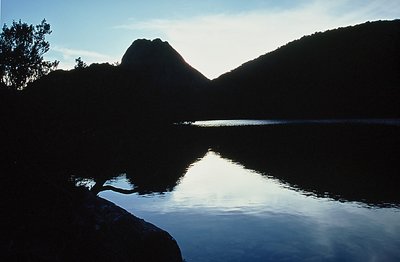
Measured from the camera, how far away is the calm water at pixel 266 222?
84.6ft

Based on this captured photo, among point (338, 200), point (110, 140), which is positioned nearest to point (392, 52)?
point (338, 200)

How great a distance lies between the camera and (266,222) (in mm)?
34969

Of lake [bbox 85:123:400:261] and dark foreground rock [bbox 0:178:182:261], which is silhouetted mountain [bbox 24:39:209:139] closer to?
dark foreground rock [bbox 0:178:182:261]

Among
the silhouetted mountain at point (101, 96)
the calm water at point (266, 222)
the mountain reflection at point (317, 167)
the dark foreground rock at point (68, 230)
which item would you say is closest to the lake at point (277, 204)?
the calm water at point (266, 222)

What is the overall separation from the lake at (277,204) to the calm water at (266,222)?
0.09 metres

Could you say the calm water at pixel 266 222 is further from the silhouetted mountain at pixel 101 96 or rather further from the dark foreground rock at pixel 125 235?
the silhouetted mountain at pixel 101 96

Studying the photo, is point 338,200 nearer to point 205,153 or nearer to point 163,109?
→ point 163,109

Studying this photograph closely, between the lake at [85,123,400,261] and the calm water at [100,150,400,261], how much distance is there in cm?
9

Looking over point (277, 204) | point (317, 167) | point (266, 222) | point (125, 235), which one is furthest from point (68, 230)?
point (317, 167)

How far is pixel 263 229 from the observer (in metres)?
32.4

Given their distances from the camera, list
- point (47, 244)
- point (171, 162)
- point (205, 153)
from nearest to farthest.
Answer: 1. point (47, 244)
2. point (171, 162)
3. point (205, 153)

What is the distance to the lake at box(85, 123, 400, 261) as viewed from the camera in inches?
1056

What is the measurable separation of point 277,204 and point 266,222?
8.42 metres

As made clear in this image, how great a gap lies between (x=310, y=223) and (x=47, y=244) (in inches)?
1164
